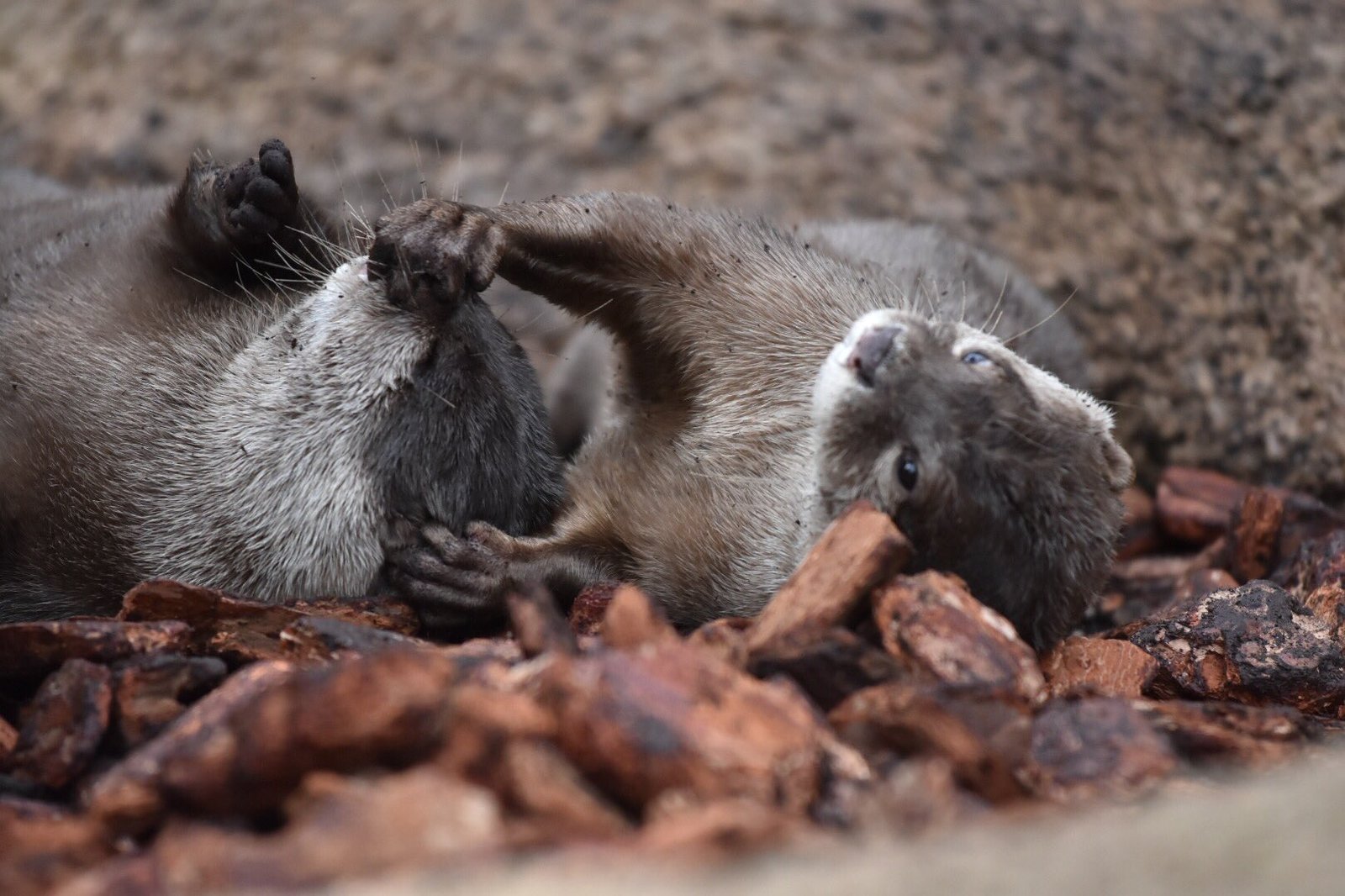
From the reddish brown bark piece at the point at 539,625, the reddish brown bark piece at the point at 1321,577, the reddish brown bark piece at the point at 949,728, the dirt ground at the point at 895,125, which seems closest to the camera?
the reddish brown bark piece at the point at 949,728

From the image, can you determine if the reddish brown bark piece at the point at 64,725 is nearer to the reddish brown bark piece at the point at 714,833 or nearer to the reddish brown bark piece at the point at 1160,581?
the reddish brown bark piece at the point at 714,833

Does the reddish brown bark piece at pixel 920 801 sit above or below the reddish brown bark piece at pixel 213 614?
above

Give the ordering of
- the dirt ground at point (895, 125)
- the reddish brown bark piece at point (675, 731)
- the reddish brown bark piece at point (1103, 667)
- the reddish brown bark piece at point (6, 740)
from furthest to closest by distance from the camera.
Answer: the dirt ground at point (895, 125) < the reddish brown bark piece at point (1103, 667) < the reddish brown bark piece at point (6, 740) < the reddish brown bark piece at point (675, 731)

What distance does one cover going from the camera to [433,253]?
8.78 ft

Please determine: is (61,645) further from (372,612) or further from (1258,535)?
(1258,535)

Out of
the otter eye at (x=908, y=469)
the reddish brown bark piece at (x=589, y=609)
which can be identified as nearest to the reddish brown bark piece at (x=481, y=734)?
the reddish brown bark piece at (x=589, y=609)

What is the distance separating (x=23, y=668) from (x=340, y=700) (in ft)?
3.11

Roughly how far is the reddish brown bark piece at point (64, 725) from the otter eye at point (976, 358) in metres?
1.69

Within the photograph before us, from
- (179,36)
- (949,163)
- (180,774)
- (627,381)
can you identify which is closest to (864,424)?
(627,381)

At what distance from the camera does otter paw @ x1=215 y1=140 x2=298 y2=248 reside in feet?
9.53

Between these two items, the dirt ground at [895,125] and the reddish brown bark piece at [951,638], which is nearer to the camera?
the reddish brown bark piece at [951,638]

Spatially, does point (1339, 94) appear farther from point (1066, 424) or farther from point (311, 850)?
point (311, 850)

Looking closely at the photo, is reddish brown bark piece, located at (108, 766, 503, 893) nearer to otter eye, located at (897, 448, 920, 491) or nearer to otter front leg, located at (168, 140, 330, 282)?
otter eye, located at (897, 448, 920, 491)

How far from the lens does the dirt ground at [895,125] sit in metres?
4.25
